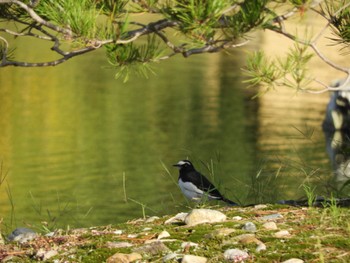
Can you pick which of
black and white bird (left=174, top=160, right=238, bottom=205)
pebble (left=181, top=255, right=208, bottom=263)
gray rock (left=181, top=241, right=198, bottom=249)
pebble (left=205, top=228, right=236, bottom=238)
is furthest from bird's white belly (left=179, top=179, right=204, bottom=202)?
pebble (left=181, top=255, right=208, bottom=263)

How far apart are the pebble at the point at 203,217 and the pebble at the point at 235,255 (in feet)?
2.70

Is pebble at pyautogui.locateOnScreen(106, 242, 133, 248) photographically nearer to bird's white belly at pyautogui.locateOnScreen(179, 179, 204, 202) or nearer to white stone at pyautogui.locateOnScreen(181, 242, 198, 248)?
white stone at pyautogui.locateOnScreen(181, 242, 198, 248)

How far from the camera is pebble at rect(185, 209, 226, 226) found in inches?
227

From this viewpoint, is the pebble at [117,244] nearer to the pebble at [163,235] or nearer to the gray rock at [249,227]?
the pebble at [163,235]

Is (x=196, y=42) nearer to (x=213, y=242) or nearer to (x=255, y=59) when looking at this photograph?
(x=255, y=59)

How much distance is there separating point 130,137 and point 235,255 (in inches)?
721

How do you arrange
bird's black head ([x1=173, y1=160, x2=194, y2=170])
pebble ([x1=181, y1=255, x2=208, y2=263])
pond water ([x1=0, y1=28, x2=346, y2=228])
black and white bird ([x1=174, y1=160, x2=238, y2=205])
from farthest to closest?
pond water ([x1=0, y1=28, x2=346, y2=228]) → bird's black head ([x1=173, y1=160, x2=194, y2=170]) → black and white bird ([x1=174, y1=160, x2=238, y2=205]) → pebble ([x1=181, y1=255, x2=208, y2=263])

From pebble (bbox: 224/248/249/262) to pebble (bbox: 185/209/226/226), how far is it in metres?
0.82

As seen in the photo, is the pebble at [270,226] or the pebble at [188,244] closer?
the pebble at [188,244]

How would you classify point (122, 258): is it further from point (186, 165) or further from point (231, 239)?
point (186, 165)

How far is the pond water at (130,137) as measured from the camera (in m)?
16.0

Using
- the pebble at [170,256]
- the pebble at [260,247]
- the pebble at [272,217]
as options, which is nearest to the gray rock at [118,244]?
the pebble at [170,256]

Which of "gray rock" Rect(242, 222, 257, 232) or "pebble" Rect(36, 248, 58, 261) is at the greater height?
"gray rock" Rect(242, 222, 257, 232)

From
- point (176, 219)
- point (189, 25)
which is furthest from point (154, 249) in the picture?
point (189, 25)
